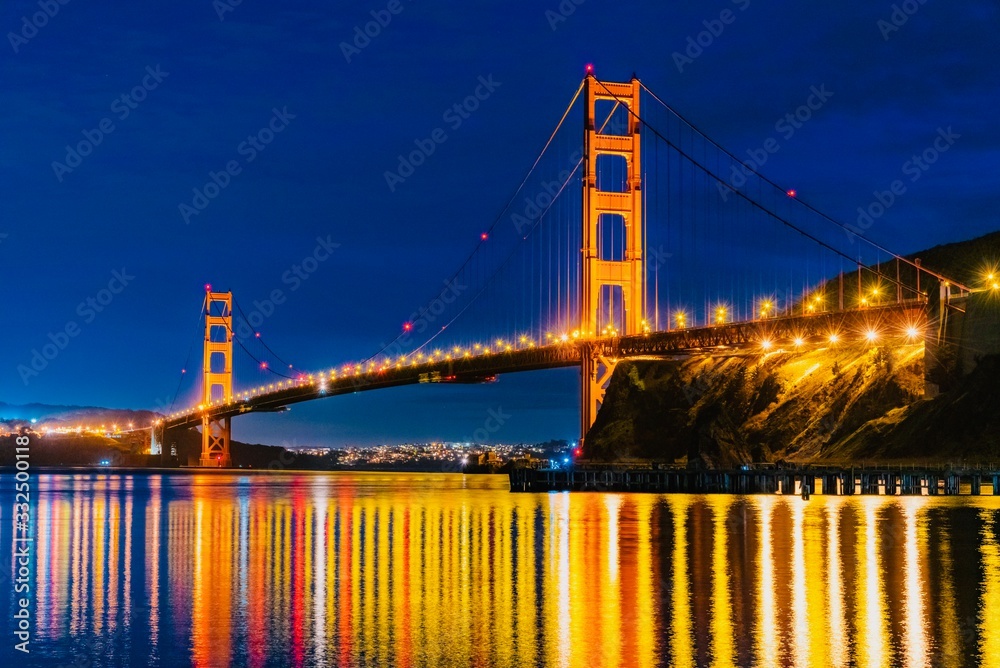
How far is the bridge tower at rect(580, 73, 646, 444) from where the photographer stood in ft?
293

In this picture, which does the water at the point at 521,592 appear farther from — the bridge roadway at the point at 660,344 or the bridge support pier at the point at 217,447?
the bridge support pier at the point at 217,447

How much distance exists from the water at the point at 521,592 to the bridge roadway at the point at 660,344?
3565 cm

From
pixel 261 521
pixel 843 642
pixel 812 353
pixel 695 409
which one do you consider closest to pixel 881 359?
pixel 812 353

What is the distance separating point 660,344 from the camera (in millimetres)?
86688

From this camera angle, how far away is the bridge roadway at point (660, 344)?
79.8 m

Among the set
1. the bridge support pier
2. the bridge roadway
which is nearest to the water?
the bridge roadway

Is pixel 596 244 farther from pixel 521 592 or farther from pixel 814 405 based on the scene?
pixel 521 592

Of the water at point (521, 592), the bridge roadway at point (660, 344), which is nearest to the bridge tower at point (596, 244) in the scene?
the bridge roadway at point (660, 344)

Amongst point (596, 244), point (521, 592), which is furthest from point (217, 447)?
point (521, 592)

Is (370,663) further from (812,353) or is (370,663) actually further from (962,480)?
(812,353)

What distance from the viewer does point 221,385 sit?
6427 inches

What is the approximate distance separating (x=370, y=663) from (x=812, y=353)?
79991 millimetres

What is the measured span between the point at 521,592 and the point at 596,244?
6735 centimetres

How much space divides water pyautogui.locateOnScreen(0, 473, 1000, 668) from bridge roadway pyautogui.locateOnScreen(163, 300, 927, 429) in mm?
35650
